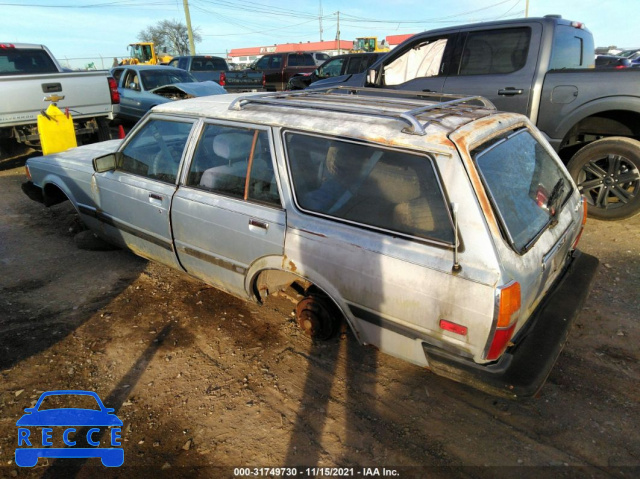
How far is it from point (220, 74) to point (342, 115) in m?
15.1

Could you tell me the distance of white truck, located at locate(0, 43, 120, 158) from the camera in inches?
278

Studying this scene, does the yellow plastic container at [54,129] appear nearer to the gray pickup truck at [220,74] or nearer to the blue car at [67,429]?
the blue car at [67,429]

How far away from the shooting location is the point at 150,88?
10703mm

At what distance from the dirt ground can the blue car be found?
0.04 metres

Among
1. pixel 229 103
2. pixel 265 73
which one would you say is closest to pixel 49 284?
pixel 229 103

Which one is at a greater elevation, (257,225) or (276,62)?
(276,62)

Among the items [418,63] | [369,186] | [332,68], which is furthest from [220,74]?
[369,186]

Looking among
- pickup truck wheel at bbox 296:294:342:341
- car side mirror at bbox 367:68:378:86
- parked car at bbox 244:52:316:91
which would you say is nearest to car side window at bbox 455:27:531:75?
car side mirror at bbox 367:68:378:86

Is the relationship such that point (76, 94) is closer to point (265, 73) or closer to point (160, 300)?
point (160, 300)

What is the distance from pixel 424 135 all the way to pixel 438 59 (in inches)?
166

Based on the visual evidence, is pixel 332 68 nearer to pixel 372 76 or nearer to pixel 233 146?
pixel 372 76

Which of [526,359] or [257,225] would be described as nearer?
[526,359]

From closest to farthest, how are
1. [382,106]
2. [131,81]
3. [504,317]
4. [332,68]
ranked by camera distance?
[504,317], [382,106], [131,81], [332,68]

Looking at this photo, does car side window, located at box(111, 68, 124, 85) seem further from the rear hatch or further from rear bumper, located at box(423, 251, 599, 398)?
rear bumper, located at box(423, 251, 599, 398)
